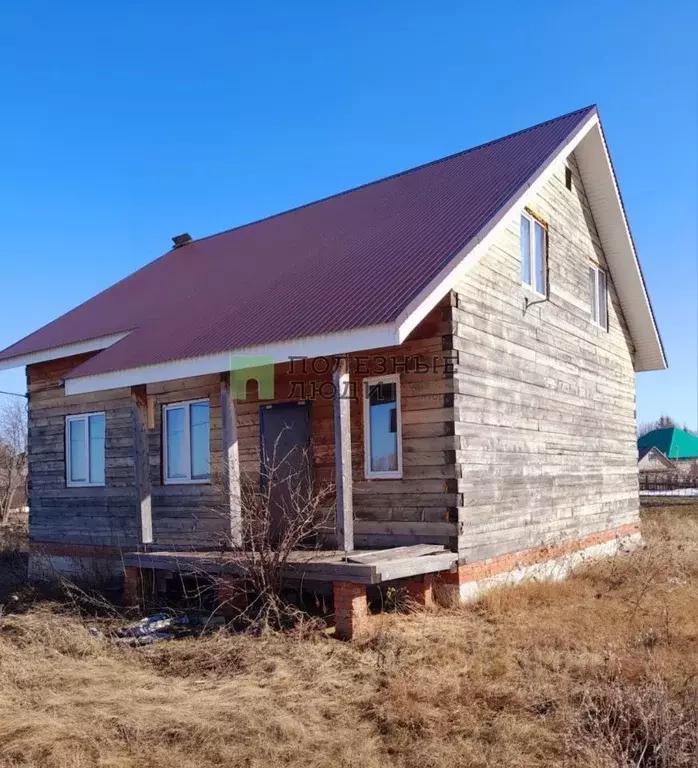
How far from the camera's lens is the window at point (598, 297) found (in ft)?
49.0

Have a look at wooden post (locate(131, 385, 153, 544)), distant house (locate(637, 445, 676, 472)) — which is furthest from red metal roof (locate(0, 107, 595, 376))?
distant house (locate(637, 445, 676, 472))

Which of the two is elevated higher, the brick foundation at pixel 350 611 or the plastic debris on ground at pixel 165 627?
the brick foundation at pixel 350 611

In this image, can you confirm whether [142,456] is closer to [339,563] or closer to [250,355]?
[250,355]

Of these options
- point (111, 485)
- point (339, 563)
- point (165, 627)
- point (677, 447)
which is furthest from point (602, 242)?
point (677, 447)

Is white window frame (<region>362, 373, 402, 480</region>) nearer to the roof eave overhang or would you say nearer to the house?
the house

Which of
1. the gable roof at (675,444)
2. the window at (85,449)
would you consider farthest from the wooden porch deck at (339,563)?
the gable roof at (675,444)

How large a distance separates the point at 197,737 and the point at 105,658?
2.65 m

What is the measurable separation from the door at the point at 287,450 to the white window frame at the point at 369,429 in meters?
0.88

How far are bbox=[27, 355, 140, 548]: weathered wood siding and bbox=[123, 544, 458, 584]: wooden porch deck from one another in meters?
3.97

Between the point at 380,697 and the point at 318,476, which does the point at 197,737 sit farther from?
the point at 318,476

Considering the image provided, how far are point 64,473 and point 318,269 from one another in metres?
7.17

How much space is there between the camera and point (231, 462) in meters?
9.79

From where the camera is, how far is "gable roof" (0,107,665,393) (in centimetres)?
896

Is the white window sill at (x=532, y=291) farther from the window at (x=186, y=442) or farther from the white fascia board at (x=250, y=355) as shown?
the window at (x=186, y=442)
